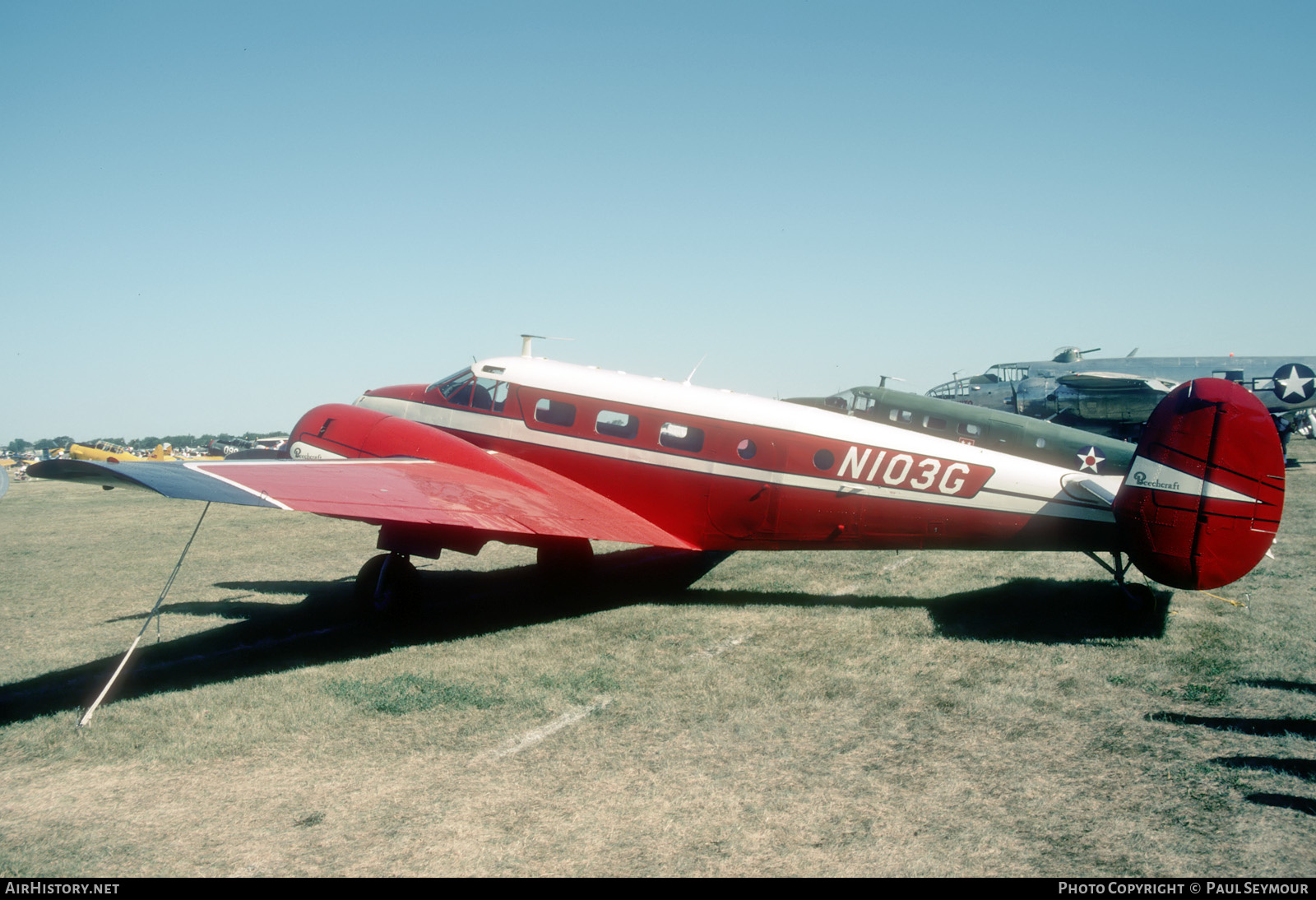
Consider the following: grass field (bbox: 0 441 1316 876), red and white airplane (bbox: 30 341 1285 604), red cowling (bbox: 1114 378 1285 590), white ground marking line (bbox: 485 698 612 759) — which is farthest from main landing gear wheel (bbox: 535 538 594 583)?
red cowling (bbox: 1114 378 1285 590)

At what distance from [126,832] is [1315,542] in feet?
56.8

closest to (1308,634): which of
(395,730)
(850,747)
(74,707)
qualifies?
(850,747)

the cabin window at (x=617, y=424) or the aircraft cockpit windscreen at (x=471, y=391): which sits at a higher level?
the aircraft cockpit windscreen at (x=471, y=391)

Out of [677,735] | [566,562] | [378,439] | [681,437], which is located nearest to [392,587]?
[378,439]

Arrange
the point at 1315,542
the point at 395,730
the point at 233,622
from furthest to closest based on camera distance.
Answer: the point at 1315,542 < the point at 233,622 < the point at 395,730

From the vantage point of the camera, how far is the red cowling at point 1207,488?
23.1 feet

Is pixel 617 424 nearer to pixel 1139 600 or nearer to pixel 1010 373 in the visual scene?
pixel 1139 600

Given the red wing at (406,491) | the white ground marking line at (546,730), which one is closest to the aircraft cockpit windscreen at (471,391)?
the red wing at (406,491)

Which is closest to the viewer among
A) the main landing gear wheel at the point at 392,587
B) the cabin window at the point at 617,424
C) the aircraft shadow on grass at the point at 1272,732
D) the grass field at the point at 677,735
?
the grass field at the point at 677,735

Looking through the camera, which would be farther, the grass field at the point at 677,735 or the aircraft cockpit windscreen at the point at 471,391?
the aircraft cockpit windscreen at the point at 471,391

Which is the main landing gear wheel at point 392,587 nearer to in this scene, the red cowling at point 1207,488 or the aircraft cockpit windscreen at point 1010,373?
the red cowling at point 1207,488

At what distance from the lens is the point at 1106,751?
518cm

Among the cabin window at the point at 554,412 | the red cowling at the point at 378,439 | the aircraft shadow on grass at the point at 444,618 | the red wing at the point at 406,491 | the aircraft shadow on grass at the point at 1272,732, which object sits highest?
the cabin window at the point at 554,412
